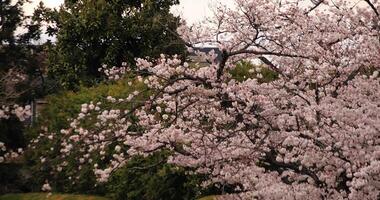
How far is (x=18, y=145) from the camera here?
21312mm

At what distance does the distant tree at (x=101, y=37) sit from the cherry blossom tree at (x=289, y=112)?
51.3 feet

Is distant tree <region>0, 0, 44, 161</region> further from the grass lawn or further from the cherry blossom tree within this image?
the cherry blossom tree

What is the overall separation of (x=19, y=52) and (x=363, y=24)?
2113cm

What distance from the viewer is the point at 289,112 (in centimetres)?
671

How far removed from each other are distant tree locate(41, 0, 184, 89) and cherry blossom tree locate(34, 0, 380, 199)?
15642mm

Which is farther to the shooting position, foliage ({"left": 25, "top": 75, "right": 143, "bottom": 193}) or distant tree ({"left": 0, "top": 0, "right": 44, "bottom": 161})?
distant tree ({"left": 0, "top": 0, "right": 44, "bottom": 161})

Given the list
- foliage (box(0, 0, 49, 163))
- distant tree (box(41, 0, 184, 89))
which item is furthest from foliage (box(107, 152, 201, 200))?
distant tree (box(41, 0, 184, 89))

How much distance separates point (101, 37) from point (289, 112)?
18354mm

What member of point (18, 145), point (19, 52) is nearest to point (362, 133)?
point (18, 145)

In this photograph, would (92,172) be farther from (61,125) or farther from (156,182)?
(156,182)

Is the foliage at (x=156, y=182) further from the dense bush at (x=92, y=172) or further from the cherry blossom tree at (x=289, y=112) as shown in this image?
the cherry blossom tree at (x=289, y=112)

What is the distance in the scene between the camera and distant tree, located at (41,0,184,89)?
24.0 m

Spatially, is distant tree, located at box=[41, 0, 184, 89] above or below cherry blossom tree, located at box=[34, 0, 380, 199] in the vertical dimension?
above

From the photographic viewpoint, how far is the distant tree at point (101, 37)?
23984 millimetres
